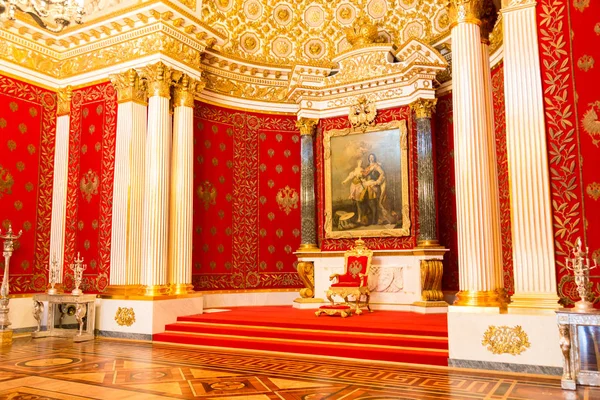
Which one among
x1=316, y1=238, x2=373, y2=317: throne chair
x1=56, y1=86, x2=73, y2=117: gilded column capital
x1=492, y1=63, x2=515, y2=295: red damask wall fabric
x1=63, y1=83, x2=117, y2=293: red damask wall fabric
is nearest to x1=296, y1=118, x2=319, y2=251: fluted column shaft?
x1=316, y1=238, x2=373, y2=317: throne chair

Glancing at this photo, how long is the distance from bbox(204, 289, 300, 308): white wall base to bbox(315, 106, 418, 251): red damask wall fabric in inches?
62.9

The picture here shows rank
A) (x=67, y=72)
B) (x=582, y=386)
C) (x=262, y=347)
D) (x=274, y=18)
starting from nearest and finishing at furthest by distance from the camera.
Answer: (x=582, y=386), (x=262, y=347), (x=67, y=72), (x=274, y=18)

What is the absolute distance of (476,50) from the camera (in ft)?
22.9

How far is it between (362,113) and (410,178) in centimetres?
190

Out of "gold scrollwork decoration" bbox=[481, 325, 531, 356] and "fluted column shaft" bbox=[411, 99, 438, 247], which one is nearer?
"gold scrollwork decoration" bbox=[481, 325, 531, 356]

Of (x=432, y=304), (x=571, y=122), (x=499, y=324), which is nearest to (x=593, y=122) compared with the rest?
(x=571, y=122)

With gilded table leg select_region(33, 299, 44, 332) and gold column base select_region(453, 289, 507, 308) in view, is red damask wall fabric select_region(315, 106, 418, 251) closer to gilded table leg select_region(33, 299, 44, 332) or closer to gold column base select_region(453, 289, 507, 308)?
gold column base select_region(453, 289, 507, 308)

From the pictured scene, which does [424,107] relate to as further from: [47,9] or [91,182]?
[47,9]

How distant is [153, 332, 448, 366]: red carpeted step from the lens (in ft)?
21.8

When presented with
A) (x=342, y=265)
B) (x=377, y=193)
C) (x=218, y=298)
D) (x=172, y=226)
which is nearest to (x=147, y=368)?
(x=172, y=226)

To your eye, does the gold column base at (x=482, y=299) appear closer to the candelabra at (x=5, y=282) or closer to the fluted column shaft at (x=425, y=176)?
the fluted column shaft at (x=425, y=176)

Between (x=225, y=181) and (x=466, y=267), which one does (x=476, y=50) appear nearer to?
(x=466, y=267)

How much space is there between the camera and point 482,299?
6.44 meters

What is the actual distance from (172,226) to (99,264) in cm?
160
